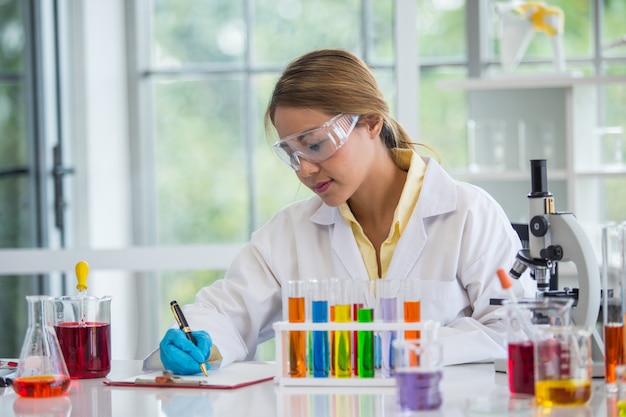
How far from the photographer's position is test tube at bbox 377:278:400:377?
5.36ft

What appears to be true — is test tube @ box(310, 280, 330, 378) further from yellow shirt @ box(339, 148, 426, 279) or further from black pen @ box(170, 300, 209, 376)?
yellow shirt @ box(339, 148, 426, 279)

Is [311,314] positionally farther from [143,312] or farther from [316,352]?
[143,312]

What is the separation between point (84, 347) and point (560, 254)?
93 cm

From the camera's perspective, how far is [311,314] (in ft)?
5.46

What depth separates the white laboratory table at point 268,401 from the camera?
1.45 meters

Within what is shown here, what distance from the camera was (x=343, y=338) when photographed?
1645 millimetres

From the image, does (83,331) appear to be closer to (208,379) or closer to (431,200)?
(208,379)

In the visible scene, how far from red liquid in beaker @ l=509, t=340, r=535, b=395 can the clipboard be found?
47cm

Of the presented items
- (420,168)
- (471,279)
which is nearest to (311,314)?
(471,279)

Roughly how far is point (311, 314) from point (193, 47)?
2.87 metres

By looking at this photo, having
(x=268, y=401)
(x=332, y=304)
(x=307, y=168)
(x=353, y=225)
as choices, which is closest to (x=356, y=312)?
(x=332, y=304)

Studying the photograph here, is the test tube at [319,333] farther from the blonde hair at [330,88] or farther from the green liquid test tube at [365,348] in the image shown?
the blonde hair at [330,88]

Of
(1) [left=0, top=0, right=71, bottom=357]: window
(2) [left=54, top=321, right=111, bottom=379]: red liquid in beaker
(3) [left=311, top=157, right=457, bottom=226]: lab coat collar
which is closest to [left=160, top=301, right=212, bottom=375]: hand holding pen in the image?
(2) [left=54, top=321, right=111, bottom=379]: red liquid in beaker

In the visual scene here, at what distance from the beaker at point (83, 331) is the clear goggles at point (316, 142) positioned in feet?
1.65
